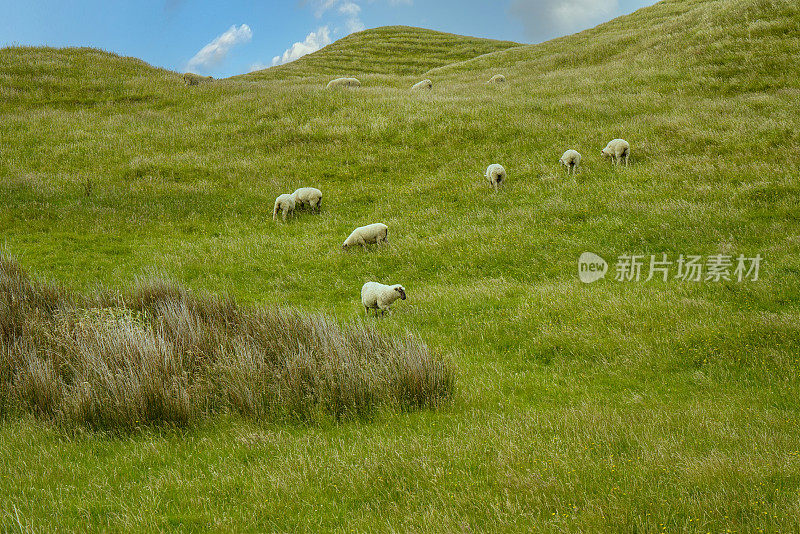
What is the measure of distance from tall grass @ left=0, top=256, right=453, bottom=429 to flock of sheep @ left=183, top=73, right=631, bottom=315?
2.51 meters

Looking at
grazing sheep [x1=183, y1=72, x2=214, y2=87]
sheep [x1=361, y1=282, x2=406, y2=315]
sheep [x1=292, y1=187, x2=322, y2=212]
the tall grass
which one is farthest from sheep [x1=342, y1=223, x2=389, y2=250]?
grazing sheep [x1=183, y1=72, x2=214, y2=87]

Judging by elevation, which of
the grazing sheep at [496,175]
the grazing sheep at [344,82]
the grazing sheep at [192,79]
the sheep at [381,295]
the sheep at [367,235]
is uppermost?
the grazing sheep at [192,79]

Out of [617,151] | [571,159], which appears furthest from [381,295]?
[617,151]

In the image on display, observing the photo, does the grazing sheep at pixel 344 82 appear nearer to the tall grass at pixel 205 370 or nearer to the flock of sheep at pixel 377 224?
the flock of sheep at pixel 377 224

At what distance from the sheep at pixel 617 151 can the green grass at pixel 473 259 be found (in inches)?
25.9

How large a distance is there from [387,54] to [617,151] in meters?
57.4

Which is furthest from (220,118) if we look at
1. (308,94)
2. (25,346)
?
(25,346)

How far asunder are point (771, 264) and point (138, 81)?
39.9m

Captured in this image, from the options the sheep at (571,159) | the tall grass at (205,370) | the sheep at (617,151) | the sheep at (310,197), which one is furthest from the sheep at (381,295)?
the sheep at (617,151)

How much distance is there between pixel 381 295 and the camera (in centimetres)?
1206

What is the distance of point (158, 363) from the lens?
790 cm

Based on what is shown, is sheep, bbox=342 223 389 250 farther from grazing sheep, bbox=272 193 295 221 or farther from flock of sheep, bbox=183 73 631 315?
grazing sheep, bbox=272 193 295 221

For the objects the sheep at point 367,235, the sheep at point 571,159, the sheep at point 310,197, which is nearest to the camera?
the sheep at point 367,235

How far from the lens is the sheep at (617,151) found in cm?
2078
